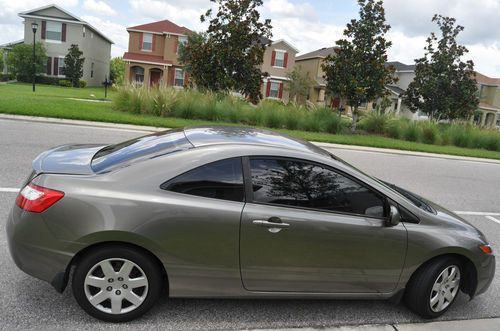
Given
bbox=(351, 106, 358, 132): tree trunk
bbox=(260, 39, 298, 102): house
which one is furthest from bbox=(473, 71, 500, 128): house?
bbox=(351, 106, 358, 132): tree trunk

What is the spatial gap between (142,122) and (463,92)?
696 inches

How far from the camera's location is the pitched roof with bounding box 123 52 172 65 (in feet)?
136

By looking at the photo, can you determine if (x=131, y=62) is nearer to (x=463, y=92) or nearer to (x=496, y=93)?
(x=463, y=92)

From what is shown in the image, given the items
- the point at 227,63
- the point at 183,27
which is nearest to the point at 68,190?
the point at 227,63

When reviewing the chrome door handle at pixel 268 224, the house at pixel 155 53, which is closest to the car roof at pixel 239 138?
the chrome door handle at pixel 268 224

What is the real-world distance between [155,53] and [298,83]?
1476 centimetres

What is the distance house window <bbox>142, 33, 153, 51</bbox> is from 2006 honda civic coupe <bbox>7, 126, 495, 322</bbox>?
42.0 metres

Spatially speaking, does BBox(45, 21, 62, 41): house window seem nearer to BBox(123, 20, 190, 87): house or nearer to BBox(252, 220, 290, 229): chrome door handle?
BBox(123, 20, 190, 87): house

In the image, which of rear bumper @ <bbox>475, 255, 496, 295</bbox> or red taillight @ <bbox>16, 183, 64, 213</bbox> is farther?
rear bumper @ <bbox>475, 255, 496, 295</bbox>

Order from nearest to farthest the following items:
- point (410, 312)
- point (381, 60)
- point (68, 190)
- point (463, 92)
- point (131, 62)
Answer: point (68, 190) < point (410, 312) < point (381, 60) < point (463, 92) < point (131, 62)

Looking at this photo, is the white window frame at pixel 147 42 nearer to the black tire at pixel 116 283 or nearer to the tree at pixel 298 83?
the tree at pixel 298 83

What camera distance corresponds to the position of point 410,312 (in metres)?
3.78

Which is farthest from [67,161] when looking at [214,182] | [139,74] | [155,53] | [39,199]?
[155,53]

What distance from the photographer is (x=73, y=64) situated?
39.9 meters
